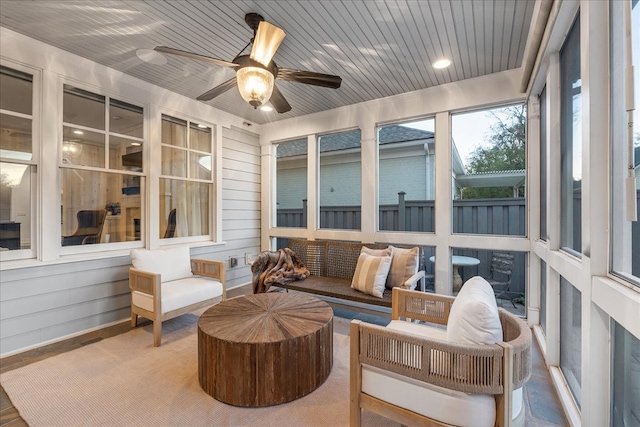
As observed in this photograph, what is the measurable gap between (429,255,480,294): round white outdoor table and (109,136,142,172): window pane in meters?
3.90

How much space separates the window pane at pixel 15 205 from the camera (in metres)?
2.60

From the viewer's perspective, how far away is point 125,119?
11.3 feet

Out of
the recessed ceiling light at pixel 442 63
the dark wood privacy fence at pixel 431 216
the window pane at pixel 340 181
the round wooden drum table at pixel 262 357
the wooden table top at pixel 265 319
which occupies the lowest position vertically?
the round wooden drum table at pixel 262 357

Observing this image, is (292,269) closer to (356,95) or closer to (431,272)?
(431,272)

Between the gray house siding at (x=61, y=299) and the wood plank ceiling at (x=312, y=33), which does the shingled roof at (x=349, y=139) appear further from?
the gray house siding at (x=61, y=299)

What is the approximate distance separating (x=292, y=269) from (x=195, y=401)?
2.02 metres

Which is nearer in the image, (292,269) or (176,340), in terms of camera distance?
(176,340)

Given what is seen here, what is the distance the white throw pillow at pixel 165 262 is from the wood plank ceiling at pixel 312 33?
205 centimetres

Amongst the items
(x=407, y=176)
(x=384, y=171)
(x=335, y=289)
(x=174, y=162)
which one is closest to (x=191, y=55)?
(x=174, y=162)

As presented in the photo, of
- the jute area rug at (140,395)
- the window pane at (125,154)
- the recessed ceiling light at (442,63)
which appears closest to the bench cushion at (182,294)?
Answer: the jute area rug at (140,395)

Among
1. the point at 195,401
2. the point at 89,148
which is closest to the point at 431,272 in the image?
the point at 195,401

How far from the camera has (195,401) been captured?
6.38 ft

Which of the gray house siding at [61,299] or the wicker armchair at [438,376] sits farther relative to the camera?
the gray house siding at [61,299]

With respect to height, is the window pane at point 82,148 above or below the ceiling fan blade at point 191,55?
below
